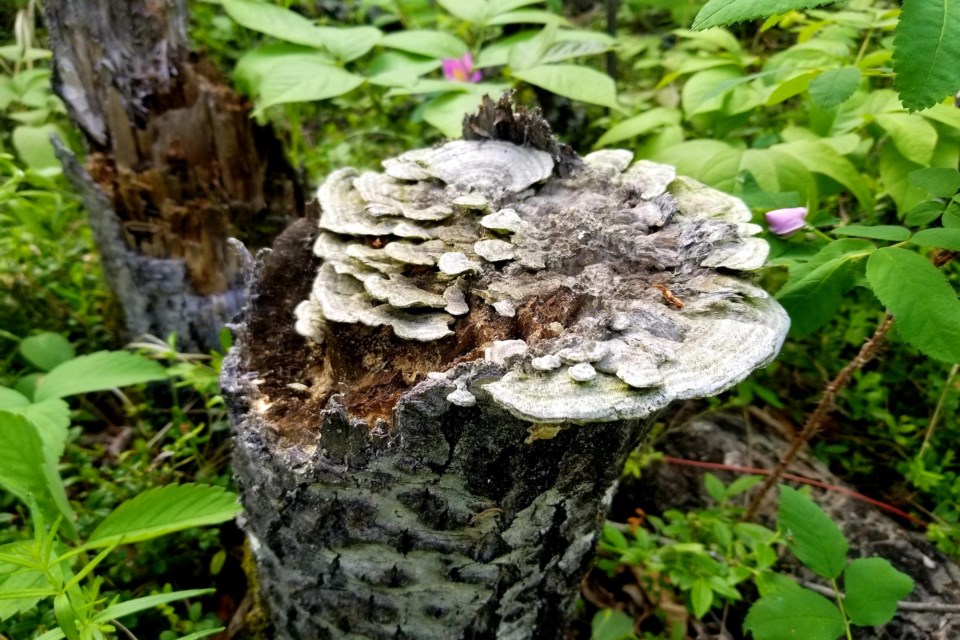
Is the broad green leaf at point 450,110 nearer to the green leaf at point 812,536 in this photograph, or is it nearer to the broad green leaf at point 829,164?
the broad green leaf at point 829,164

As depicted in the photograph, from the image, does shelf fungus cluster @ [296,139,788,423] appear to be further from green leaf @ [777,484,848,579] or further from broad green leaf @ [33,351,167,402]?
broad green leaf @ [33,351,167,402]

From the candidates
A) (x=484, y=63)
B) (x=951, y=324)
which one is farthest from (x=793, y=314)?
(x=484, y=63)

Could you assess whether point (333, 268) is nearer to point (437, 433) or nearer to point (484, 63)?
point (437, 433)

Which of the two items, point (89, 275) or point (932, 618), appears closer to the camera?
point (932, 618)

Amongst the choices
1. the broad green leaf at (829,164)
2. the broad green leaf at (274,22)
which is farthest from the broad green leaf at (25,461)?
the broad green leaf at (829,164)

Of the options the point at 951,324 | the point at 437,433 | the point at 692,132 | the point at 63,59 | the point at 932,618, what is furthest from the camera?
the point at 692,132

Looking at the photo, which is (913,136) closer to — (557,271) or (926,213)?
(926,213)
